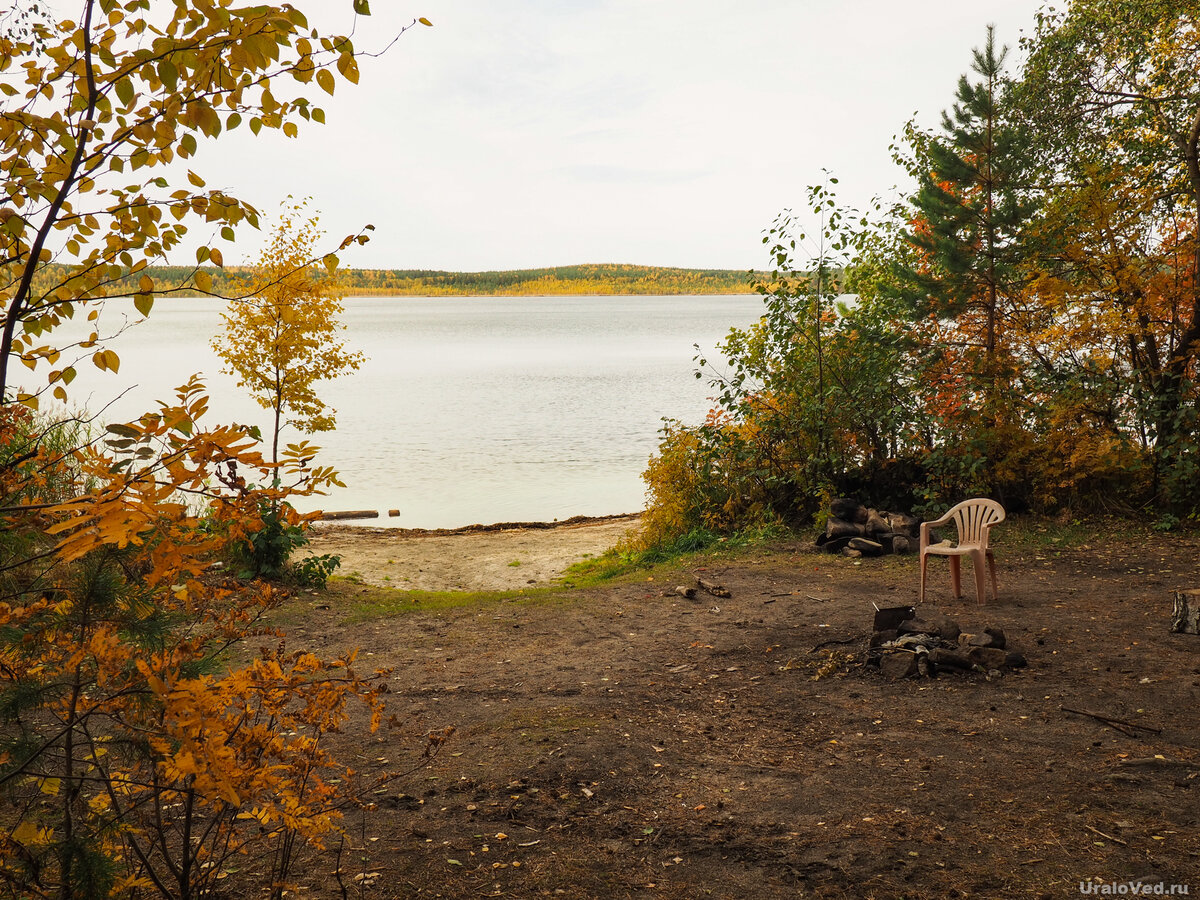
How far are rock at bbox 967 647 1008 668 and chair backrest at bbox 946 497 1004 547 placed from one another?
1.76m

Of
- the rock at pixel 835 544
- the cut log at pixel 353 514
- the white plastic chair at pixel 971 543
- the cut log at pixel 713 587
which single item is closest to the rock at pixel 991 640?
the white plastic chair at pixel 971 543

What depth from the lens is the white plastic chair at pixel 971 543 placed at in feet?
21.6

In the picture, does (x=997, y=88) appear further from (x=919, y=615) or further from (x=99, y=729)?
(x=99, y=729)

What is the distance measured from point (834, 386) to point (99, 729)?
8400mm

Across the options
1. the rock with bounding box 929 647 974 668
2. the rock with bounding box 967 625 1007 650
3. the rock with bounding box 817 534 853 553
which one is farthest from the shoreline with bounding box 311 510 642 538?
the rock with bounding box 929 647 974 668

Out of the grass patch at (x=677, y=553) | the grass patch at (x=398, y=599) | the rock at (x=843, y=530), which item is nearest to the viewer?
the grass patch at (x=398, y=599)

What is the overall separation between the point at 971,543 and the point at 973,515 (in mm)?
256

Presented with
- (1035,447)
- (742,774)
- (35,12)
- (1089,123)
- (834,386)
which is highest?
(1089,123)

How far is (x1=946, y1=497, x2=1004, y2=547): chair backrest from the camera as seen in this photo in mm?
6842

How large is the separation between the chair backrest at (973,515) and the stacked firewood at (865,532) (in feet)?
5.19

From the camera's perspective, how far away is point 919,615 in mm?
6469

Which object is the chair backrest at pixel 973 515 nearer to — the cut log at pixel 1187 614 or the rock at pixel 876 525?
the cut log at pixel 1187 614

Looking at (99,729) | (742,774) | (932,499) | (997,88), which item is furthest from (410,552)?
(997,88)

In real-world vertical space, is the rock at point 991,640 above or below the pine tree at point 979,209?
below
